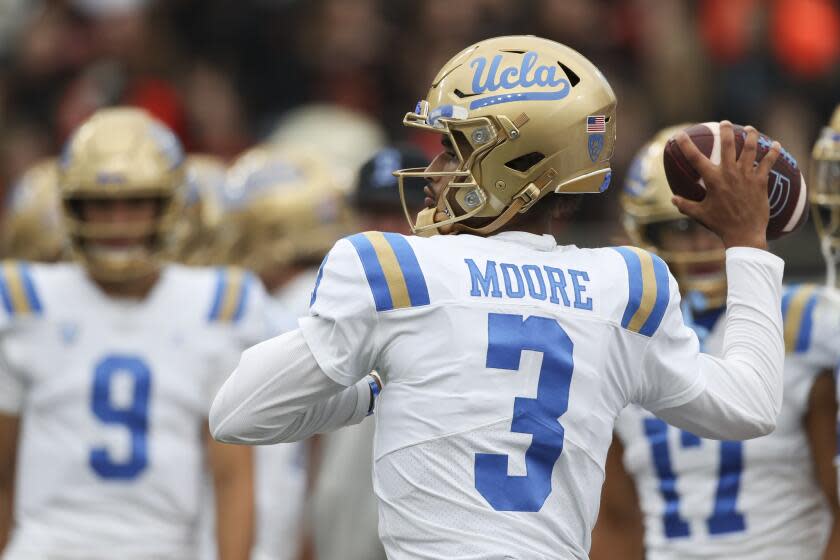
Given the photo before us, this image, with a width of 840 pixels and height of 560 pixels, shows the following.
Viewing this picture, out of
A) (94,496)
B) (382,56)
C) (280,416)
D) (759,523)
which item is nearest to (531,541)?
(280,416)

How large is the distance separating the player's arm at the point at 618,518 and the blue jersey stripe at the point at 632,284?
144 centimetres

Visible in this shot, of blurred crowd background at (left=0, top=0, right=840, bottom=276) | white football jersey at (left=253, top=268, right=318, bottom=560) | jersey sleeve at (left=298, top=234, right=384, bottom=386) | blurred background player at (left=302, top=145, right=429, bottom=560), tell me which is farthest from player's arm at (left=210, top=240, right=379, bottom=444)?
blurred crowd background at (left=0, top=0, right=840, bottom=276)

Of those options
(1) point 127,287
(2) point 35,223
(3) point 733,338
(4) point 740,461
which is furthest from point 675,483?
(2) point 35,223

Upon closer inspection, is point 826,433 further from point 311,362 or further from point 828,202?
point 311,362

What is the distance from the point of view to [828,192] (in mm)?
4605

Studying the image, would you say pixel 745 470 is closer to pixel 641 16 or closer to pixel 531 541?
pixel 531 541

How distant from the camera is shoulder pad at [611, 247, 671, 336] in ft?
11.6

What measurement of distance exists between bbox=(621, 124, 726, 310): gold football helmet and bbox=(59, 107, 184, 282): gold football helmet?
4.94ft

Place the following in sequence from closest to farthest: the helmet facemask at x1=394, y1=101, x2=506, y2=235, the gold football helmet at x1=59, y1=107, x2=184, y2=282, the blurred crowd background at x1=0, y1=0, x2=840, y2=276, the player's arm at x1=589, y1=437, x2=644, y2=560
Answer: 1. the helmet facemask at x1=394, y1=101, x2=506, y2=235
2. the player's arm at x1=589, y1=437, x2=644, y2=560
3. the gold football helmet at x1=59, y1=107, x2=184, y2=282
4. the blurred crowd background at x1=0, y1=0, x2=840, y2=276

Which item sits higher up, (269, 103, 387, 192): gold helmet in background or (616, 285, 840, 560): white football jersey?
(616, 285, 840, 560): white football jersey

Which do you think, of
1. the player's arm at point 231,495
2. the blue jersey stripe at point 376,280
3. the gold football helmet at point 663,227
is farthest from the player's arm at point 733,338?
the player's arm at point 231,495

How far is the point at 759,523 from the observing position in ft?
14.9

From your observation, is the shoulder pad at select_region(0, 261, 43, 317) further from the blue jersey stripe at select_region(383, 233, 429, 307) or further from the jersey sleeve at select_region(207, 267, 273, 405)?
the blue jersey stripe at select_region(383, 233, 429, 307)

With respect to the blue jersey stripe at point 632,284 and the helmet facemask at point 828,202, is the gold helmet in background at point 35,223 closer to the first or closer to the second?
the helmet facemask at point 828,202
